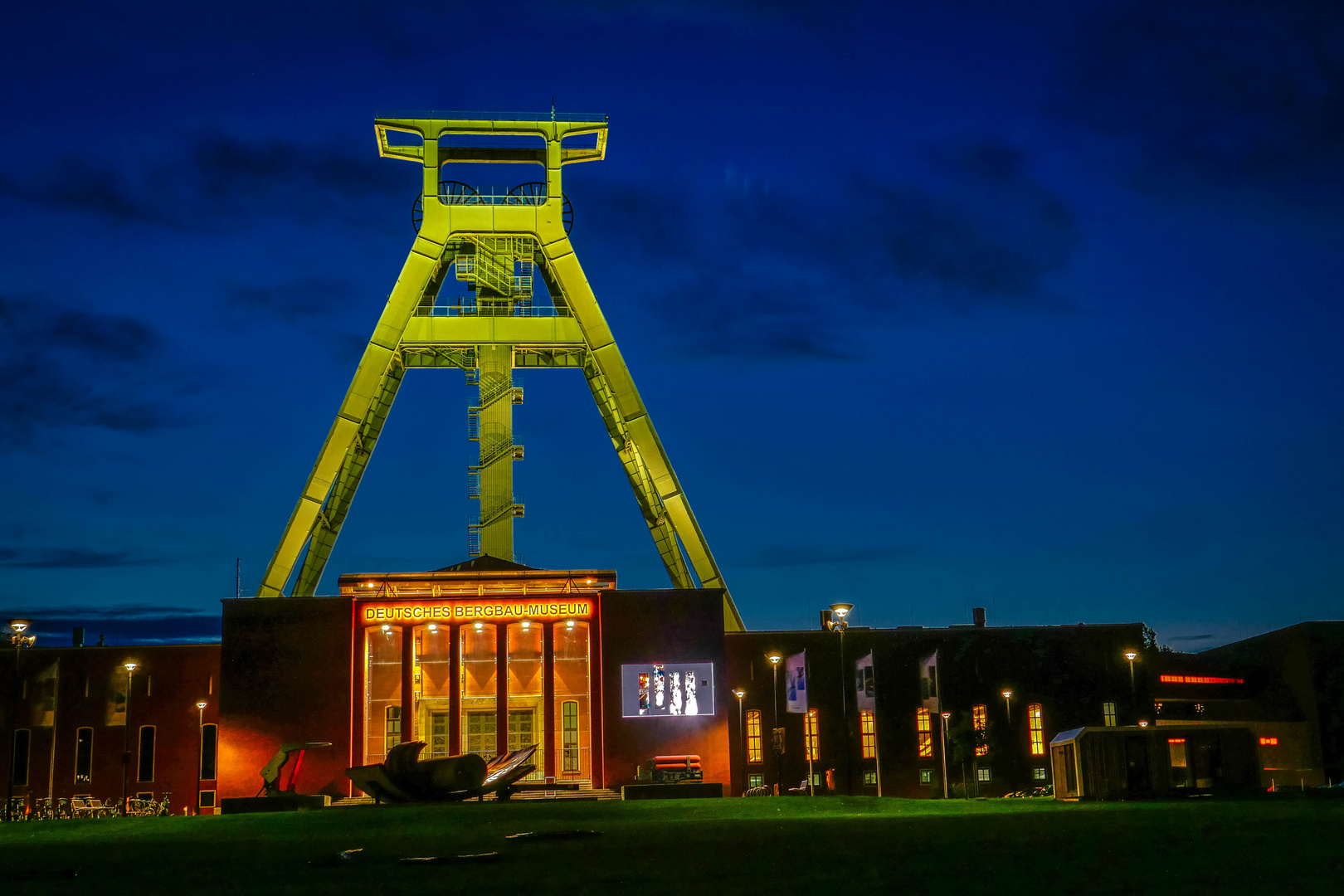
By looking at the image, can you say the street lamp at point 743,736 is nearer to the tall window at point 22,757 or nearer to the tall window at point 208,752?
the tall window at point 208,752

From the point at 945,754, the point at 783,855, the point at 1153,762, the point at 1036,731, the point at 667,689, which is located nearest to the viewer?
the point at 783,855

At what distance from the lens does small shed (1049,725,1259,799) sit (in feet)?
76.6

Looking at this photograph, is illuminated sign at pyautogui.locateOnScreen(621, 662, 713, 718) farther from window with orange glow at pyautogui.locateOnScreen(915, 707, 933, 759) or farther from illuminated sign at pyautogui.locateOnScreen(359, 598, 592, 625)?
window with orange glow at pyautogui.locateOnScreen(915, 707, 933, 759)

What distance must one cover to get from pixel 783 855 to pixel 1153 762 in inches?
423

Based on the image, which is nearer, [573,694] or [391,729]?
[391,729]

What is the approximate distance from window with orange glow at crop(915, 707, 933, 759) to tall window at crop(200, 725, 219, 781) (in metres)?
25.2

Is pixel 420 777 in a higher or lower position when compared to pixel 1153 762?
lower

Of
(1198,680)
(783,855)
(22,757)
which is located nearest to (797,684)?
(783,855)

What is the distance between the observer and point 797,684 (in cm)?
4175

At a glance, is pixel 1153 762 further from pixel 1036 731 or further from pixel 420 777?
pixel 1036 731

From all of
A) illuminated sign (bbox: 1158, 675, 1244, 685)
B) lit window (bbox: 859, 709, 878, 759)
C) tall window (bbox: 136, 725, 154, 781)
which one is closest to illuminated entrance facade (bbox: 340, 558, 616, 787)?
tall window (bbox: 136, 725, 154, 781)

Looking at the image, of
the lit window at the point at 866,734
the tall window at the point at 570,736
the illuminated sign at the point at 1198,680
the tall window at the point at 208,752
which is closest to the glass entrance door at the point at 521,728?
the tall window at the point at 570,736

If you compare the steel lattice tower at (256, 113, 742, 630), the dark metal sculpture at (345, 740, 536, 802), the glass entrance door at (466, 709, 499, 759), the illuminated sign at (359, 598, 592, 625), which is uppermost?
A: the steel lattice tower at (256, 113, 742, 630)

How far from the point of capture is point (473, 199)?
4962 cm
